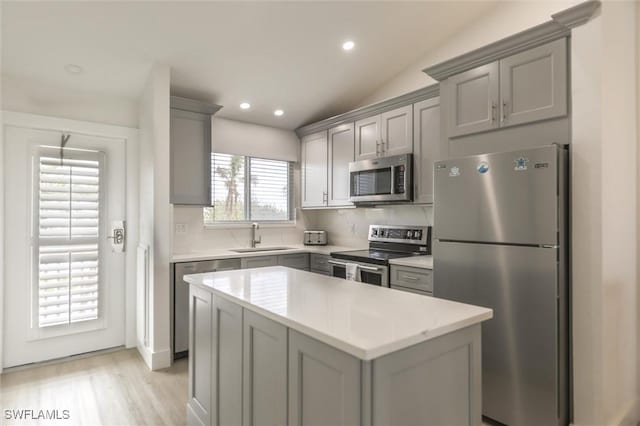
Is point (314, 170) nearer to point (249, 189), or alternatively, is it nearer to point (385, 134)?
point (249, 189)

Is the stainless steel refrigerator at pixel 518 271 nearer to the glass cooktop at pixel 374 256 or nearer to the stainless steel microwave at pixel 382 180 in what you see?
the glass cooktop at pixel 374 256

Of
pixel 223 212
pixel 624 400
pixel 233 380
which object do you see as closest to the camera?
pixel 233 380

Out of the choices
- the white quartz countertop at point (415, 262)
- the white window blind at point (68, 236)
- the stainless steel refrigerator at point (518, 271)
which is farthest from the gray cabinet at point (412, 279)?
the white window blind at point (68, 236)

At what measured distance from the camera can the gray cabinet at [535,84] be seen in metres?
2.09

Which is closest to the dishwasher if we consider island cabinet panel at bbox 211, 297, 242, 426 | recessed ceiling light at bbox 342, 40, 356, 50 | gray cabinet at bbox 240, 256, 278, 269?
gray cabinet at bbox 240, 256, 278, 269

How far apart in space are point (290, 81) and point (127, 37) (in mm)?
1514

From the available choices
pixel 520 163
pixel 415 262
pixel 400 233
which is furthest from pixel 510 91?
pixel 400 233

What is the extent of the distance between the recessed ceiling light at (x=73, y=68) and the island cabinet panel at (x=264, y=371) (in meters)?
2.67

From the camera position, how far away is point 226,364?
178 cm

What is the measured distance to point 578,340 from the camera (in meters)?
2.01

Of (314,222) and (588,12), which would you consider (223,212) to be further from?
(588,12)

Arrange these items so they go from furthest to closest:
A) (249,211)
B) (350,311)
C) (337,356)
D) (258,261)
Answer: (249,211) < (258,261) < (350,311) < (337,356)

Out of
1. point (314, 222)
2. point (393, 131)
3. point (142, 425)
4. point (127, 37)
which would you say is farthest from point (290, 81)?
point (142, 425)

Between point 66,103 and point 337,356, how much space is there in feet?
11.4
